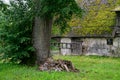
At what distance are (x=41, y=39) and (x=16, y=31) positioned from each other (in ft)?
5.53

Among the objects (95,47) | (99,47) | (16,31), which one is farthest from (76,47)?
(16,31)

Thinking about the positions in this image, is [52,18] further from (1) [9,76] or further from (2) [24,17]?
(1) [9,76]

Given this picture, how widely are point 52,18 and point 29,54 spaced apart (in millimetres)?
2534

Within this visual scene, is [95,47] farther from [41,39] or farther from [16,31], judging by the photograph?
[16,31]

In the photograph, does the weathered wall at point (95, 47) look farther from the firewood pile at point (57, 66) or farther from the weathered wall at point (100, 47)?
the firewood pile at point (57, 66)

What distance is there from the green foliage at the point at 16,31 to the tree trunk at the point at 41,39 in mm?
399

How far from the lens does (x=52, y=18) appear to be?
53.6ft

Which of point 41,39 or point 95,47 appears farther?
point 95,47

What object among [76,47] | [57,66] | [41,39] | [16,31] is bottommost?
[57,66]

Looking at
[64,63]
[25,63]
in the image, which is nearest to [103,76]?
[64,63]

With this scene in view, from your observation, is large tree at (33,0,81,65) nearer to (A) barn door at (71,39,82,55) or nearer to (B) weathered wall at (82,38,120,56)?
(B) weathered wall at (82,38,120,56)

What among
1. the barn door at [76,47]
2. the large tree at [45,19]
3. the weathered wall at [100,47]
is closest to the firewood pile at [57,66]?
the large tree at [45,19]

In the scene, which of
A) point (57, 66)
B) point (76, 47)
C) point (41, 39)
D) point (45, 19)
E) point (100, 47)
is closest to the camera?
point (57, 66)

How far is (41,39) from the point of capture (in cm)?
1600
